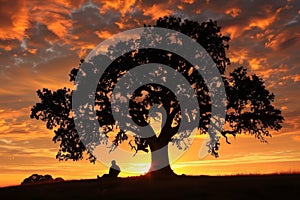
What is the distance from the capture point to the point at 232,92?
142 feet

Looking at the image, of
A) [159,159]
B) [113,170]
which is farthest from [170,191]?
[113,170]

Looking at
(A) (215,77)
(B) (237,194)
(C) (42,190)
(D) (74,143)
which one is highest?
(A) (215,77)

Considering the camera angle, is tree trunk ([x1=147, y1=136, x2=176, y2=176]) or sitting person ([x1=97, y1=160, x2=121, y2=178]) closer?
tree trunk ([x1=147, y1=136, x2=176, y2=176])

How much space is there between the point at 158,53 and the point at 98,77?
6.49m

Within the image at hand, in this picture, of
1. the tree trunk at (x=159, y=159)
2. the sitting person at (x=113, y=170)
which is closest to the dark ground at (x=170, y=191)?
the tree trunk at (x=159, y=159)

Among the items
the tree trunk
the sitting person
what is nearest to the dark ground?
the tree trunk

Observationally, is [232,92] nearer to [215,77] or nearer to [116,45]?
[215,77]

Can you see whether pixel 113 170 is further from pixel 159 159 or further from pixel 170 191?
pixel 170 191

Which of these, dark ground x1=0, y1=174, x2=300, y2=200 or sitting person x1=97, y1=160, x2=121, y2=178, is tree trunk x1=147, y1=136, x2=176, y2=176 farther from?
dark ground x1=0, y1=174, x2=300, y2=200

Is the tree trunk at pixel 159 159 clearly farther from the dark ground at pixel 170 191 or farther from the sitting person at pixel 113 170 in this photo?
the dark ground at pixel 170 191

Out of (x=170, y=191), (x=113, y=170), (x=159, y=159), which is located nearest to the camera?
(x=170, y=191)

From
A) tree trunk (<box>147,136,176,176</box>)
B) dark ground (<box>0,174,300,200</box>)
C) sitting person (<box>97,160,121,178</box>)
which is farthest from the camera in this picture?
sitting person (<box>97,160,121,178</box>)

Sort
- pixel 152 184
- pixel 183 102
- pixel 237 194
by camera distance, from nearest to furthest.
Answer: pixel 237 194
pixel 152 184
pixel 183 102

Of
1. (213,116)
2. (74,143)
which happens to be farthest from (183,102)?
(74,143)
